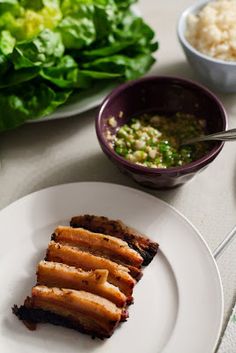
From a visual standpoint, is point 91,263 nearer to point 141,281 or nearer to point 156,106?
point 141,281

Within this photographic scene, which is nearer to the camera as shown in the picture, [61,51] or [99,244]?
[99,244]

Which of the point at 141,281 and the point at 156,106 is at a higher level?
the point at 156,106

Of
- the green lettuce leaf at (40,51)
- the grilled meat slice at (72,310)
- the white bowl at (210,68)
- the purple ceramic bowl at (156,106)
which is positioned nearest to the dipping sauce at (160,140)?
the purple ceramic bowl at (156,106)

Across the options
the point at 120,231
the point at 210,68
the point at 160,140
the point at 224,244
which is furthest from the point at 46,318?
the point at 210,68

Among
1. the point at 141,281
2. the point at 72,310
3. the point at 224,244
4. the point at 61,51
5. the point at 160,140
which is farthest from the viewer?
the point at 61,51

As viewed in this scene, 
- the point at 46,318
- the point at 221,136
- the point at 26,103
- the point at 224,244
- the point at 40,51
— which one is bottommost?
the point at 224,244

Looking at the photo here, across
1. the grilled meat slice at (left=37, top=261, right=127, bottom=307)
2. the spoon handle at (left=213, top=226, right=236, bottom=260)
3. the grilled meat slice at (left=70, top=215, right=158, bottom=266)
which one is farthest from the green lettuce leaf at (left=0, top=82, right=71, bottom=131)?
the spoon handle at (left=213, top=226, right=236, bottom=260)

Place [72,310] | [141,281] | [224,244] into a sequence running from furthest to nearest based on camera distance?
1. [224,244]
2. [141,281]
3. [72,310]
